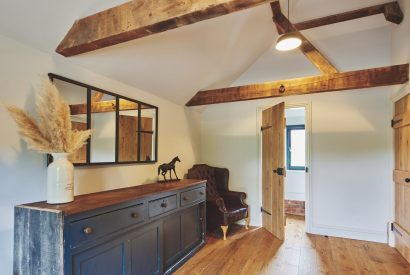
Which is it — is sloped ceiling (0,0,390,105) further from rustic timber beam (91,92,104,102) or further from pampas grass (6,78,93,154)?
pampas grass (6,78,93,154)

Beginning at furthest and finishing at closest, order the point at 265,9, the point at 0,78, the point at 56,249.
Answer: the point at 265,9, the point at 0,78, the point at 56,249

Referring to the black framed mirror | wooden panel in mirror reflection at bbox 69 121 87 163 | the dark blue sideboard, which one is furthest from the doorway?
wooden panel in mirror reflection at bbox 69 121 87 163

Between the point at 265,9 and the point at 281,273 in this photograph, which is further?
the point at 265,9

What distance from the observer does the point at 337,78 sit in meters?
2.96

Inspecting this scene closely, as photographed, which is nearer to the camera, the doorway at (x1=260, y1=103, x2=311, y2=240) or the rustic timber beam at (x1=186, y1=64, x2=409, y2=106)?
the rustic timber beam at (x1=186, y1=64, x2=409, y2=106)

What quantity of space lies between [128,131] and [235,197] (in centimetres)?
203

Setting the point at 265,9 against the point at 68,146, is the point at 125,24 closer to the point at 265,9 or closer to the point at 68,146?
the point at 68,146

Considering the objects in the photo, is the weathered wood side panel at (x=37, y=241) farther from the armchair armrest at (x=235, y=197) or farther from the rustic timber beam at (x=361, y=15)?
the rustic timber beam at (x=361, y=15)

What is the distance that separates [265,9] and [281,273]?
111 inches

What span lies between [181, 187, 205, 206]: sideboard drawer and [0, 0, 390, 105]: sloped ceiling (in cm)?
137

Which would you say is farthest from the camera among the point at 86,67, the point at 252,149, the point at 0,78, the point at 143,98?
the point at 252,149

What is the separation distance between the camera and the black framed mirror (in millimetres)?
2047

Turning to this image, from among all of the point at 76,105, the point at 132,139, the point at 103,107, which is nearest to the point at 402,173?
the point at 132,139

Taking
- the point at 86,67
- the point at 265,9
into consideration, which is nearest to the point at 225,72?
the point at 265,9
